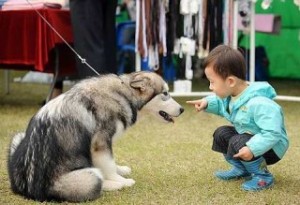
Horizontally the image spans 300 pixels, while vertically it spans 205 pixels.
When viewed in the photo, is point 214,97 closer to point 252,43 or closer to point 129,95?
point 129,95

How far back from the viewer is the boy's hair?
123 inches

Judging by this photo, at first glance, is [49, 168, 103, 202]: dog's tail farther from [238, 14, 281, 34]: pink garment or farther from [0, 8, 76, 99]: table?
[238, 14, 281, 34]: pink garment

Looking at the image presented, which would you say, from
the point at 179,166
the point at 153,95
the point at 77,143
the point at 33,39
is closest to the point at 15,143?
the point at 77,143

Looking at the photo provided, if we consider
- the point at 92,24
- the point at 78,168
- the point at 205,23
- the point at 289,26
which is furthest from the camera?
the point at 289,26

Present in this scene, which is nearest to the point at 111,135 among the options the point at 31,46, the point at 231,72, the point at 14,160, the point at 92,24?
the point at 14,160

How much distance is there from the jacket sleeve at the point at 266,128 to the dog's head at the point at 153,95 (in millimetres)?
546

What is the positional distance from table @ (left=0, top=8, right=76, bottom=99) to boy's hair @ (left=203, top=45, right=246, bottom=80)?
2.87 metres

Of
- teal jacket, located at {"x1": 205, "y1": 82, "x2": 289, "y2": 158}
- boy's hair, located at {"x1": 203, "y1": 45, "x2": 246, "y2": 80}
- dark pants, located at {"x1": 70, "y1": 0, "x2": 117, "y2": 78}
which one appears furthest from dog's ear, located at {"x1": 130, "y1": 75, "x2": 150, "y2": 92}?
dark pants, located at {"x1": 70, "y1": 0, "x2": 117, "y2": 78}

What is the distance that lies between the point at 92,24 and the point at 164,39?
2.91 ft

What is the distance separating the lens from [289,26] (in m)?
9.45

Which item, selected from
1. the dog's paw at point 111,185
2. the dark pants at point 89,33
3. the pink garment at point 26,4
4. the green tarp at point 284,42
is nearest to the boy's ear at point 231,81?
the dog's paw at point 111,185

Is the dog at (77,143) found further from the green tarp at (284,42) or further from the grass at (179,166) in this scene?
the green tarp at (284,42)

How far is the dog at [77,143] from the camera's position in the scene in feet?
9.44

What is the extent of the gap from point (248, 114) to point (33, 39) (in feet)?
10.5
